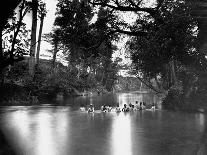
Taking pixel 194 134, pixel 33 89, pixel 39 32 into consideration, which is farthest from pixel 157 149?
pixel 39 32

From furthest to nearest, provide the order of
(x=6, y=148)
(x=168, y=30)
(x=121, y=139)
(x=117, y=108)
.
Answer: (x=117, y=108)
(x=168, y=30)
(x=121, y=139)
(x=6, y=148)

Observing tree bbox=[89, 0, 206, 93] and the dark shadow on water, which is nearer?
the dark shadow on water

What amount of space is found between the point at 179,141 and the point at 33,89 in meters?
25.6

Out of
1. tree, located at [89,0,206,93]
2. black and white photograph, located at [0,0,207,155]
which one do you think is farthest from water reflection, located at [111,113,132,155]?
tree, located at [89,0,206,93]

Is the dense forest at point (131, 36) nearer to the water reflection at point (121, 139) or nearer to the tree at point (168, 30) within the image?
the tree at point (168, 30)

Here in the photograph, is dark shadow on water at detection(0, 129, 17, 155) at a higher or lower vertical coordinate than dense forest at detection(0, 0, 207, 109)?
lower

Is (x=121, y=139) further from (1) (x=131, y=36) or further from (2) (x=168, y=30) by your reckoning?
(1) (x=131, y=36)

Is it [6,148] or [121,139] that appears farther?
[121,139]

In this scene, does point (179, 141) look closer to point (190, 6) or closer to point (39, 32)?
point (190, 6)

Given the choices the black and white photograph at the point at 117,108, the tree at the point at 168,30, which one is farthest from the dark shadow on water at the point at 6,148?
the tree at the point at 168,30

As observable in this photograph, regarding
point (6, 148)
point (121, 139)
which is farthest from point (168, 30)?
point (6, 148)

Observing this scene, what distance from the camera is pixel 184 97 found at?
73.1 feet

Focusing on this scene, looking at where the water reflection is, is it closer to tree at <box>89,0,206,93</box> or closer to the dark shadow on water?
the dark shadow on water

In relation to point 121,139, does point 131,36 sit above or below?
above
